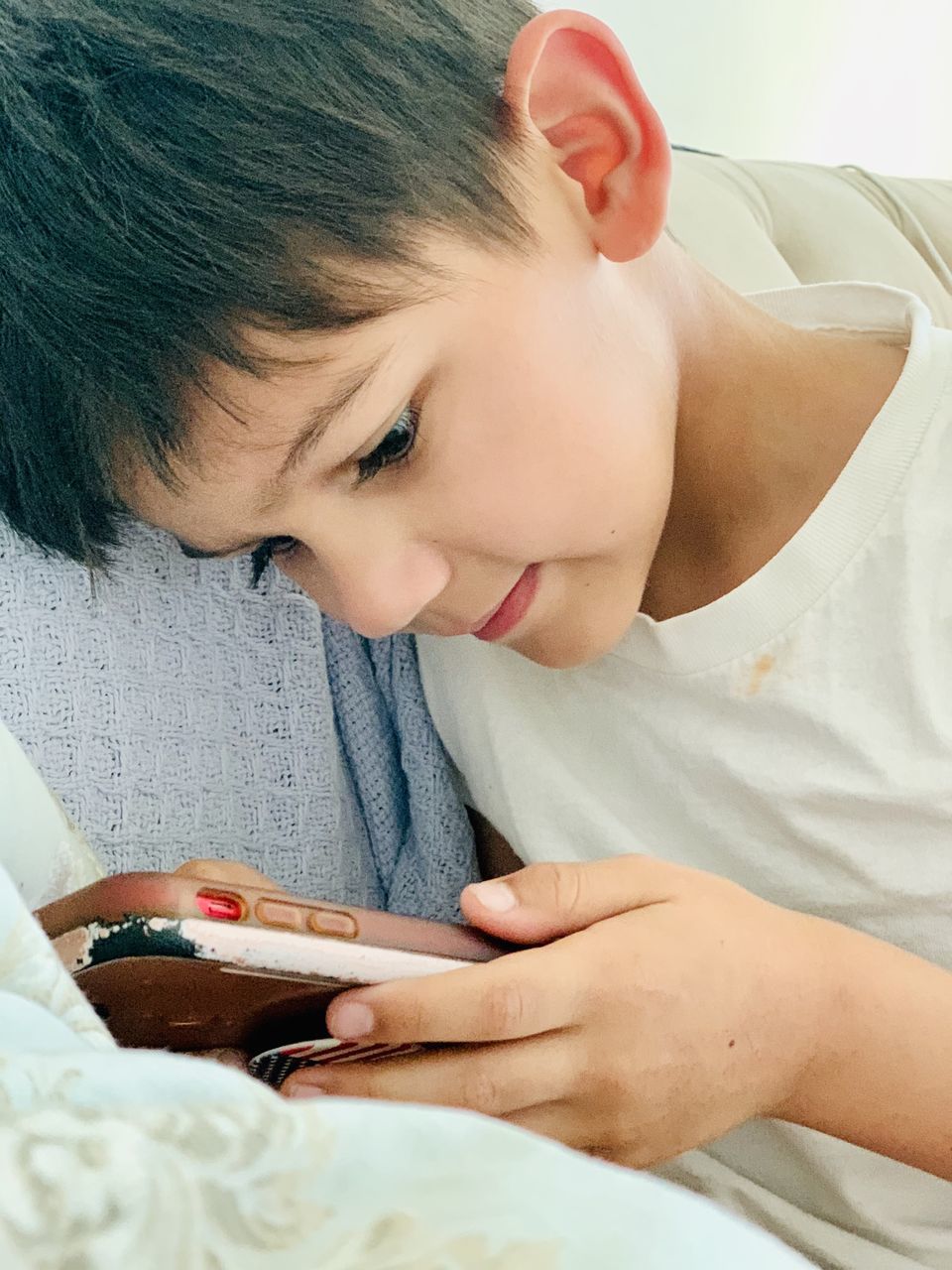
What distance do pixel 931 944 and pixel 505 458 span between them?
1.18ft

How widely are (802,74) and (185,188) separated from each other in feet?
4.19

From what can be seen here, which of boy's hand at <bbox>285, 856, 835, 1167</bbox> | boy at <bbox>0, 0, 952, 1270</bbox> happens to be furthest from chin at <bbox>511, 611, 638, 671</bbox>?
boy's hand at <bbox>285, 856, 835, 1167</bbox>

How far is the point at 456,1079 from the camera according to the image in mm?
406

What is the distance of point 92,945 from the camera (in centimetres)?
33

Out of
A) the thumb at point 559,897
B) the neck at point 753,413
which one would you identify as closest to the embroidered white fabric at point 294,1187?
the thumb at point 559,897

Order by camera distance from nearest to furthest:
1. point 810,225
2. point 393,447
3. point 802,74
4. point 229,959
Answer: point 229,959 < point 393,447 < point 810,225 < point 802,74

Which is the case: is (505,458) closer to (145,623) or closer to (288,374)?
(288,374)

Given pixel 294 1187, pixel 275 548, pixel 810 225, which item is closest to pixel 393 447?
pixel 275 548

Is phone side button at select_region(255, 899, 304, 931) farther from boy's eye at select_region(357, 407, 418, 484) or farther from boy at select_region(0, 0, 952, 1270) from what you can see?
boy's eye at select_region(357, 407, 418, 484)

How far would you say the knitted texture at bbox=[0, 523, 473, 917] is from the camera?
21.6 inches

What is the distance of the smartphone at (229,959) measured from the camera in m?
0.33

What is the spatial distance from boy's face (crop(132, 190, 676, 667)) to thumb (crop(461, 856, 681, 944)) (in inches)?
5.2

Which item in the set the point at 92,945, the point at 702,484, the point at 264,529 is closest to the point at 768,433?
the point at 702,484

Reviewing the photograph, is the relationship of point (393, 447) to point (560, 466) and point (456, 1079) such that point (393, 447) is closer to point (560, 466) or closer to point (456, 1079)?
point (560, 466)
